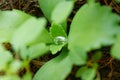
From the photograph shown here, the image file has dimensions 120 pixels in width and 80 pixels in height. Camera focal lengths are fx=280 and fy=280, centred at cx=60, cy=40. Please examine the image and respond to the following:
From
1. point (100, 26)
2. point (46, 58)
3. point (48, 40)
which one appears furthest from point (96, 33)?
point (46, 58)

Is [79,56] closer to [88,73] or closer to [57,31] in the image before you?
[88,73]

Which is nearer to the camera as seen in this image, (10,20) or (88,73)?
(88,73)

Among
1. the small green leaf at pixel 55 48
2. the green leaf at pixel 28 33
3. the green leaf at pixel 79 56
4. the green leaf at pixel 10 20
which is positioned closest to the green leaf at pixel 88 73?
the green leaf at pixel 79 56

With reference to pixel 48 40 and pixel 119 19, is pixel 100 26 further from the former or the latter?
pixel 48 40

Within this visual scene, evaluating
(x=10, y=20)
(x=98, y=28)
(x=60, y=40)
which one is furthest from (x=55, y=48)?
(x=98, y=28)

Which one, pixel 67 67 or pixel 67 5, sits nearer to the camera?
pixel 67 5

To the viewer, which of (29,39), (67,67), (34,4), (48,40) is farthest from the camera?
(34,4)

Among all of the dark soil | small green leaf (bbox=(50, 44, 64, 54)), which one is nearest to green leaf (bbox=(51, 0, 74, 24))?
small green leaf (bbox=(50, 44, 64, 54))

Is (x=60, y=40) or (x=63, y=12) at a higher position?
(x=63, y=12)
